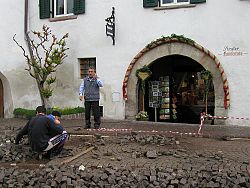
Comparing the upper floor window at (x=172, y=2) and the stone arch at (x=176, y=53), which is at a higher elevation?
the upper floor window at (x=172, y=2)

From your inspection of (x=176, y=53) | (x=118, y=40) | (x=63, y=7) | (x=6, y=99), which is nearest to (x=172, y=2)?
(x=176, y=53)

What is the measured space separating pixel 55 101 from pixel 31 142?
25.3 feet

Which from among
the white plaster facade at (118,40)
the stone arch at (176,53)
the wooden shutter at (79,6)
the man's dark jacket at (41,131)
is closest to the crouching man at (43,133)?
the man's dark jacket at (41,131)

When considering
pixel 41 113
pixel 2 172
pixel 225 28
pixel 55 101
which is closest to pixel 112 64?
pixel 55 101

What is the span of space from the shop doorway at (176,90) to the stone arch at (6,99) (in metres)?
5.92

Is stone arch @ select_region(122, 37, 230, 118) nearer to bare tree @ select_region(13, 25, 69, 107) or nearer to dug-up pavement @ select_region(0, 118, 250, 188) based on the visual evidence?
dug-up pavement @ select_region(0, 118, 250, 188)

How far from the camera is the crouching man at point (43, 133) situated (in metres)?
7.02

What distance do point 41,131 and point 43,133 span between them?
0.06 metres

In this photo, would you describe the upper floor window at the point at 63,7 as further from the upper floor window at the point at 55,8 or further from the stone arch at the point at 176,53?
the stone arch at the point at 176,53

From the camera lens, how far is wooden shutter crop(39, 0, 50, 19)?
14594 millimetres

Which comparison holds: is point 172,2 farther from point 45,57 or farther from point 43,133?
point 43,133

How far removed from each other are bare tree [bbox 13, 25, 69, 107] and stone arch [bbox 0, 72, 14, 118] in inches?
50.5

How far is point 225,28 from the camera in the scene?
11.7 meters

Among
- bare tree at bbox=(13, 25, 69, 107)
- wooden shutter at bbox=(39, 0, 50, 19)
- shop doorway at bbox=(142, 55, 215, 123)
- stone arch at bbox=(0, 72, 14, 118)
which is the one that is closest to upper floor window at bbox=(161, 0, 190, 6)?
shop doorway at bbox=(142, 55, 215, 123)
